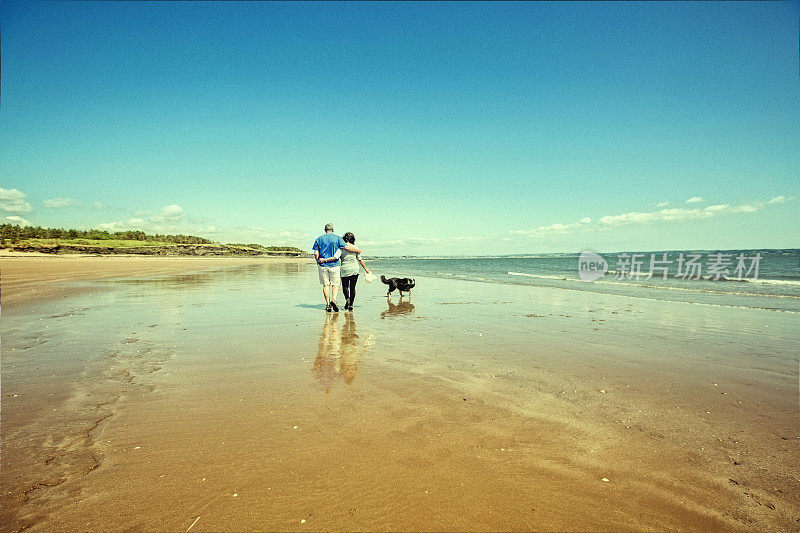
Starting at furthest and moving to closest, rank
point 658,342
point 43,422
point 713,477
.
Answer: point 658,342 < point 43,422 < point 713,477

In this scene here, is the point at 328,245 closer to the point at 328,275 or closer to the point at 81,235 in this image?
the point at 328,275

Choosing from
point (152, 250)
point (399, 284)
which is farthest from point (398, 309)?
point (152, 250)

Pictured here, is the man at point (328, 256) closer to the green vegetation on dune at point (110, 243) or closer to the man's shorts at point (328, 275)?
the man's shorts at point (328, 275)

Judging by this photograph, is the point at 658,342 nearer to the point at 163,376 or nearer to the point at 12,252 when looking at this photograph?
the point at 163,376

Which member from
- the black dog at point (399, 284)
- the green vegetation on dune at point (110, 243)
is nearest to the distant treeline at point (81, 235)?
the green vegetation on dune at point (110, 243)

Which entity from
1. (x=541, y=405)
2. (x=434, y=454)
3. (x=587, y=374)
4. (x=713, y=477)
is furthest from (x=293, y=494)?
(x=587, y=374)

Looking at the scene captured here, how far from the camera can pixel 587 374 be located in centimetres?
545

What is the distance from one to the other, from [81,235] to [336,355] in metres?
74.1

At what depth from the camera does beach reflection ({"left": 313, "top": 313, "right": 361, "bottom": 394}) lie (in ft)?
16.8

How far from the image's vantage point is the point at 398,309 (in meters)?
11.7

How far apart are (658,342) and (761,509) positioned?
5.68 metres

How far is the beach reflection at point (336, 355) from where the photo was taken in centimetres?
511

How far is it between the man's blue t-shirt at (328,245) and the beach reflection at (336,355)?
2.36 m

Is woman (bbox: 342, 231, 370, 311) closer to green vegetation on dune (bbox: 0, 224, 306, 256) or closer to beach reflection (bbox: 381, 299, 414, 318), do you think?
beach reflection (bbox: 381, 299, 414, 318)
